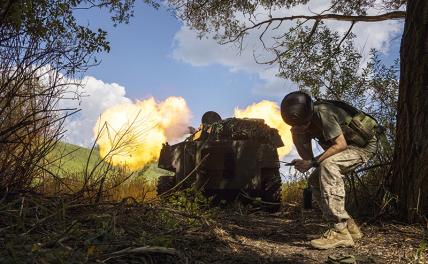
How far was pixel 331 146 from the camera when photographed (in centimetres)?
542

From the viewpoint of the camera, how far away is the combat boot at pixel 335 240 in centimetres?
531

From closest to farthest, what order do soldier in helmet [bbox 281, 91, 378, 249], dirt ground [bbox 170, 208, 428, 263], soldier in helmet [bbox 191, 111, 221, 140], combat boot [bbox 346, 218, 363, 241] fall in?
dirt ground [bbox 170, 208, 428, 263]
soldier in helmet [bbox 281, 91, 378, 249]
combat boot [bbox 346, 218, 363, 241]
soldier in helmet [bbox 191, 111, 221, 140]

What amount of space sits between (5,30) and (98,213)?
2.18 meters

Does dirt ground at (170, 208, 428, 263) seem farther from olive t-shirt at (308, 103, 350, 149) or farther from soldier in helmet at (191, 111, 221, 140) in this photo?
soldier in helmet at (191, 111, 221, 140)

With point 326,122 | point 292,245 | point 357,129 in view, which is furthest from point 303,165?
point 292,245

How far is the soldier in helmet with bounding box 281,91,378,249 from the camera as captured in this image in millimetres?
5422

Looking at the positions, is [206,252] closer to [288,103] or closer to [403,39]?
[288,103]

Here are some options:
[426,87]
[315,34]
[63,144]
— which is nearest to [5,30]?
[63,144]

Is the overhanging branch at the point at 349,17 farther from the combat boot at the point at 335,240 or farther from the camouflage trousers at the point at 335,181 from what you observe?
the combat boot at the point at 335,240

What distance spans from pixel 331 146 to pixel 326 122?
10.4 inches

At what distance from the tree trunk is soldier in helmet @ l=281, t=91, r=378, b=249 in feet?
1.96

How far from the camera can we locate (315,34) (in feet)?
40.5

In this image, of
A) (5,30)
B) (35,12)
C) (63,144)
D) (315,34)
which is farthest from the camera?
(315,34)

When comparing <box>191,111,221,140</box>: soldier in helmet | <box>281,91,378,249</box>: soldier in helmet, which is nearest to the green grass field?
<box>281,91,378,249</box>: soldier in helmet
